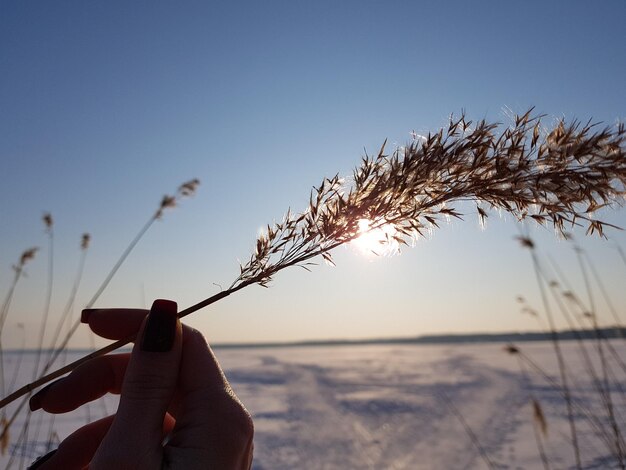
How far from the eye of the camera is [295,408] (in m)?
9.84

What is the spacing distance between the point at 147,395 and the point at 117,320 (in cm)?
30

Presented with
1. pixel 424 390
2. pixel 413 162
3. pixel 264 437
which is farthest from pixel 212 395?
pixel 424 390

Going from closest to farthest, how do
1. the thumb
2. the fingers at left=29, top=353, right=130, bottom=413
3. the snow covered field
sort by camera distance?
the thumb
the fingers at left=29, top=353, right=130, bottom=413
the snow covered field

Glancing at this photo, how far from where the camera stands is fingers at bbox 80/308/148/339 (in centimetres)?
130

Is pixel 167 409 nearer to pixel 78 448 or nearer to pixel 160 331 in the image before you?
pixel 160 331

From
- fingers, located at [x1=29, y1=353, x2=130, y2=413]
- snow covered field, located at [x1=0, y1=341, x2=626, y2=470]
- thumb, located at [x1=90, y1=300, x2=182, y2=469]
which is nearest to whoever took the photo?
thumb, located at [x1=90, y1=300, x2=182, y2=469]

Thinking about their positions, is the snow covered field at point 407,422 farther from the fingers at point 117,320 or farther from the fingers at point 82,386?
the fingers at point 117,320

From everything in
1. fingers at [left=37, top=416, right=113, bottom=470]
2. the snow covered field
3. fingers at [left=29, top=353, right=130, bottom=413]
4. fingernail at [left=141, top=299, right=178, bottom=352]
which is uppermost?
fingernail at [left=141, top=299, right=178, bottom=352]

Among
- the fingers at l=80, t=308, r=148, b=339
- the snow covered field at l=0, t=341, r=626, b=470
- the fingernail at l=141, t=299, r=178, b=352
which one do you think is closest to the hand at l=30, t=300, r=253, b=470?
the fingernail at l=141, t=299, r=178, b=352

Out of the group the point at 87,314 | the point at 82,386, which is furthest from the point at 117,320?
the point at 82,386

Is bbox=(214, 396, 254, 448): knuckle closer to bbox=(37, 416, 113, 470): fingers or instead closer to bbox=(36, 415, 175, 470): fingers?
bbox=(36, 415, 175, 470): fingers

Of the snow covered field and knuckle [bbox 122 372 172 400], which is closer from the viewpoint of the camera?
knuckle [bbox 122 372 172 400]

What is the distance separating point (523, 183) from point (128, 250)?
2.33 metres

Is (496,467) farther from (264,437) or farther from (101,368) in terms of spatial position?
(101,368)
